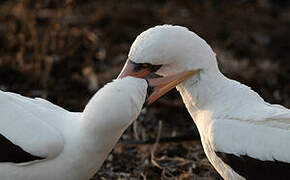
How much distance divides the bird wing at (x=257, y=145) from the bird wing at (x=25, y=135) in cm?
119

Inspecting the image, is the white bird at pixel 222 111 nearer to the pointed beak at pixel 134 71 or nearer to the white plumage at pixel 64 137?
the pointed beak at pixel 134 71

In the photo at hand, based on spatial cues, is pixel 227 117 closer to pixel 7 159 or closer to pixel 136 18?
pixel 7 159

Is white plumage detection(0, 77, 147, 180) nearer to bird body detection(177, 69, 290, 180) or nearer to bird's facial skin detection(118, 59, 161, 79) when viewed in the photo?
bird's facial skin detection(118, 59, 161, 79)

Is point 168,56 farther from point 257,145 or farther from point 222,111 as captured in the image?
point 257,145

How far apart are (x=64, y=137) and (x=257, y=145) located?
4.65ft

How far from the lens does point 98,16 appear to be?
1141 centimetres

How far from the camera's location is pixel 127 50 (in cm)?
1067

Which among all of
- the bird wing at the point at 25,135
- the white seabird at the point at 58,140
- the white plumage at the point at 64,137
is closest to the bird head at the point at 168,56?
the white seabird at the point at 58,140

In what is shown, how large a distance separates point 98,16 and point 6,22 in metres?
1.58

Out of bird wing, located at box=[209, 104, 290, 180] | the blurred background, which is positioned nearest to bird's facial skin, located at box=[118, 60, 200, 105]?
bird wing, located at box=[209, 104, 290, 180]

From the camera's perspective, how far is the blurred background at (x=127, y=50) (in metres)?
7.07

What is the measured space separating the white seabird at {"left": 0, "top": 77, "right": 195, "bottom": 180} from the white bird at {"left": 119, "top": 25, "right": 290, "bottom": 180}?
34cm

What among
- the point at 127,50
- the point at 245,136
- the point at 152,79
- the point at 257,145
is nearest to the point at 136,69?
the point at 152,79

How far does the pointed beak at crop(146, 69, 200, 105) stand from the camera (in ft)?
16.9
